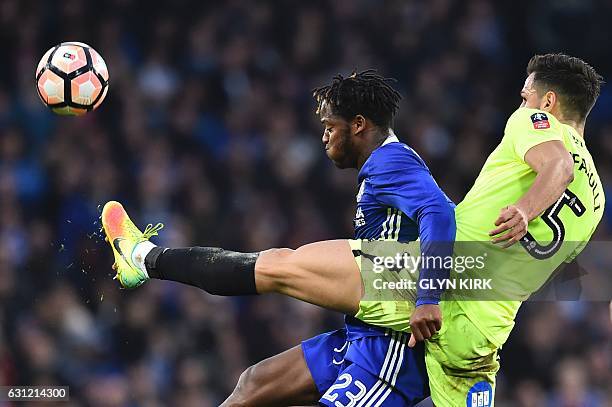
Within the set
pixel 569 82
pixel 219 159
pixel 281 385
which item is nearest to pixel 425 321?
pixel 281 385

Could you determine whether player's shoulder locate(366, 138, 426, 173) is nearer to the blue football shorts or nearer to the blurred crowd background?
the blue football shorts

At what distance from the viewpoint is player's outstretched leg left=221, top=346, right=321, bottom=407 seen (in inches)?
200

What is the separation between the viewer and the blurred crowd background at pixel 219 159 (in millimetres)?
8359

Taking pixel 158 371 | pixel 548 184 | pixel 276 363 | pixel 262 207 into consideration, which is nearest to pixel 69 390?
pixel 158 371

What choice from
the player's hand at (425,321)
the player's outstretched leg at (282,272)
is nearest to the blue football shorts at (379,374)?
the player's outstretched leg at (282,272)

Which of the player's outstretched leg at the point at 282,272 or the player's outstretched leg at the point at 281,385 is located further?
the player's outstretched leg at the point at 281,385

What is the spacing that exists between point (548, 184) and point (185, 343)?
4.67 m

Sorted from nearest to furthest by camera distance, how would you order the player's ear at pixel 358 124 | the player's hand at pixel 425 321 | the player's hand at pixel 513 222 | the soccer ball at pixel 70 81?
the player's hand at pixel 513 222, the player's hand at pixel 425 321, the player's ear at pixel 358 124, the soccer ball at pixel 70 81

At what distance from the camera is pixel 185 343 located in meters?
8.43

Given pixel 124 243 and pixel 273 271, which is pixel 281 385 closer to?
pixel 273 271

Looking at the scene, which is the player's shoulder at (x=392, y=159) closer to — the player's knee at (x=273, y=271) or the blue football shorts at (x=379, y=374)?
the player's knee at (x=273, y=271)

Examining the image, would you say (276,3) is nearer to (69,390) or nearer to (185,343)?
(185,343)

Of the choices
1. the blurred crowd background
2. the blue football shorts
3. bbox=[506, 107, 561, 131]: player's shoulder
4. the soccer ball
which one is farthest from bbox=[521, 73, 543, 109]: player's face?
the blurred crowd background

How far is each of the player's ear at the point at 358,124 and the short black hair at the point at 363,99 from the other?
0.02 meters
